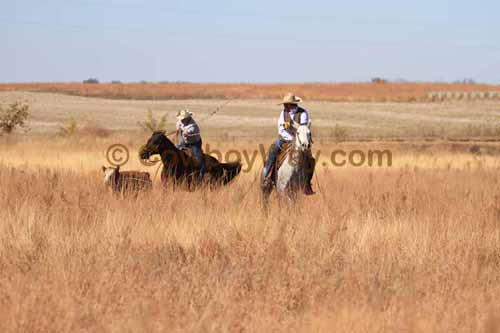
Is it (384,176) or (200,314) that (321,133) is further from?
(200,314)

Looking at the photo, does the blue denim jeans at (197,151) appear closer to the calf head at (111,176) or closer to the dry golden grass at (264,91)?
the calf head at (111,176)

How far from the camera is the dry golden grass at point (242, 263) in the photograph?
7484 mm

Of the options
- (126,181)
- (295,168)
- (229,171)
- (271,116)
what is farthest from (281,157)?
(271,116)

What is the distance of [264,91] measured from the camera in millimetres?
94812

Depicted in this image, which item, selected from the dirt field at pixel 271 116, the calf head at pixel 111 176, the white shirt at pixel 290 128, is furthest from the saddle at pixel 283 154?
the dirt field at pixel 271 116

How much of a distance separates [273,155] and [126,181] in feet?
8.82

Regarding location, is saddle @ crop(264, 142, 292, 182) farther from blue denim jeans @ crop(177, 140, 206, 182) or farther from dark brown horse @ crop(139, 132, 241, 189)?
blue denim jeans @ crop(177, 140, 206, 182)

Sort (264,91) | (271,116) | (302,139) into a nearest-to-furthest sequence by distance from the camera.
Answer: (302,139) → (271,116) → (264,91)

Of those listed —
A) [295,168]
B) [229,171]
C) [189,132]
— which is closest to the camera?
[295,168]

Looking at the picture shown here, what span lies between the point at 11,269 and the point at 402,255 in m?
4.04

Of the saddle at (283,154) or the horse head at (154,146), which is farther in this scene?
the horse head at (154,146)

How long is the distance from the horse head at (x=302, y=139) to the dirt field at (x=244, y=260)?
2.76ft

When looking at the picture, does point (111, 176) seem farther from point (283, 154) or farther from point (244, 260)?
point (244, 260)

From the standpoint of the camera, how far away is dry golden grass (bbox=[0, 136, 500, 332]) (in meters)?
7.48
